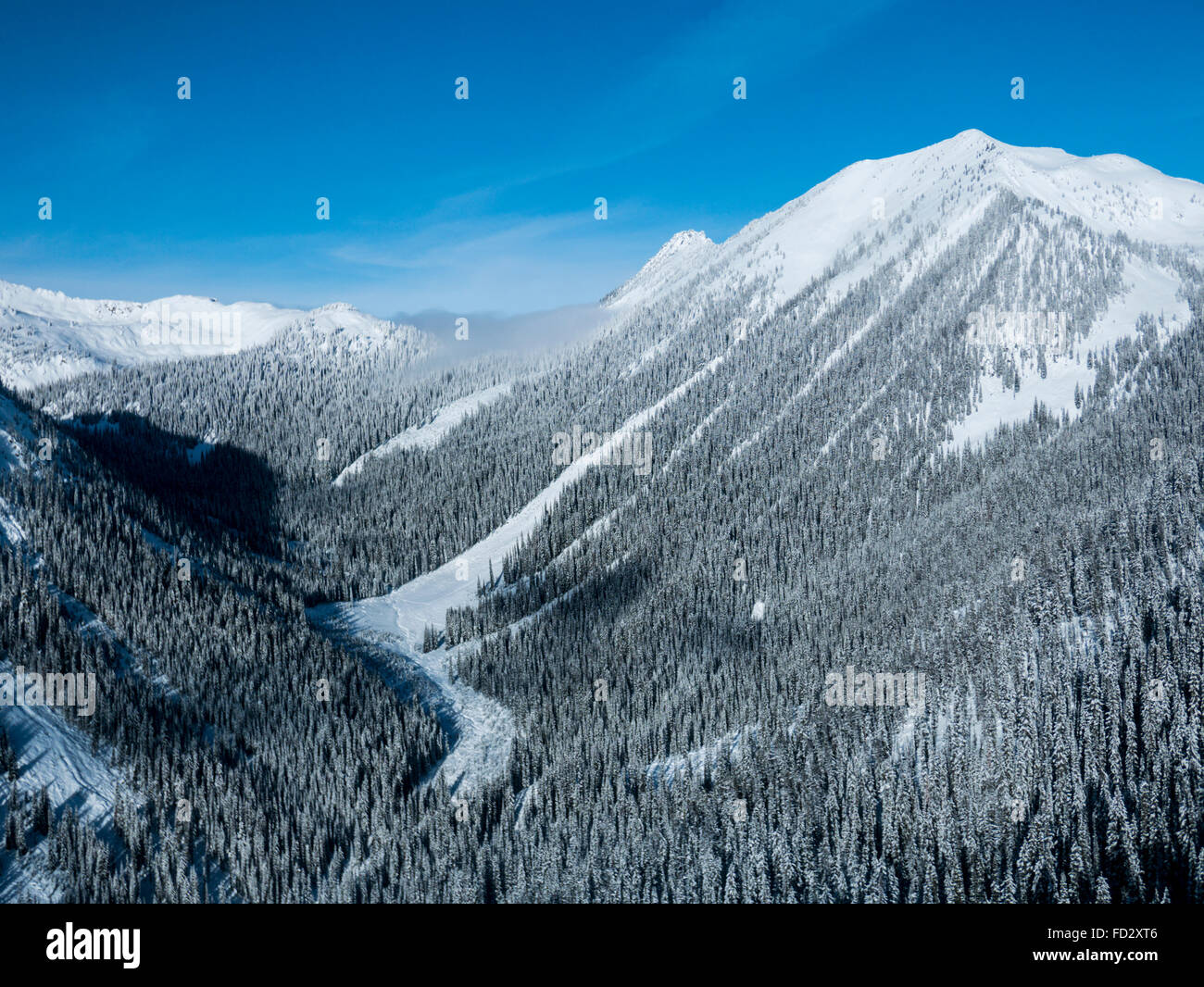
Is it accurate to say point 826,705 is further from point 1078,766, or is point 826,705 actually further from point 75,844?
point 75,844

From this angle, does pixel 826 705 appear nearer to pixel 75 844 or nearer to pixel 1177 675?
pixel 1177 675
